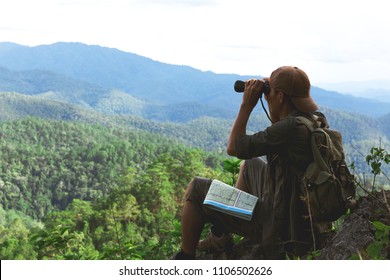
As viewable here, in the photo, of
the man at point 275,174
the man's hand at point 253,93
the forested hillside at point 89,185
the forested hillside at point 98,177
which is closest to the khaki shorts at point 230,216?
the man at point 275,174

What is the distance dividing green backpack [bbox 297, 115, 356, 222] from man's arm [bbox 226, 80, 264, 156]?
29 cm

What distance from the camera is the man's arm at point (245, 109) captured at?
123 inches

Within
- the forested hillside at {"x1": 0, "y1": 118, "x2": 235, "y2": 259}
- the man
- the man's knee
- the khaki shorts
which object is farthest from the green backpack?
the forested hillside at {"x1": 0, "y1": 118, "x2": 235, "y2": 259}

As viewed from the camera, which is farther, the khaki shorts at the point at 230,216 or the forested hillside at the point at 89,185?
the forested hillside at the point at 89,185

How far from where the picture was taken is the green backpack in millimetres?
3020

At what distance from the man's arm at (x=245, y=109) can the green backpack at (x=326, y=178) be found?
288 mm

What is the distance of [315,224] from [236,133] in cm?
72

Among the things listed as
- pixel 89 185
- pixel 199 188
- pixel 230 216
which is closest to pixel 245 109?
pixel 199 188

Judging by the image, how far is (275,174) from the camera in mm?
3270

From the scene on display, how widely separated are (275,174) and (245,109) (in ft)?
1.38

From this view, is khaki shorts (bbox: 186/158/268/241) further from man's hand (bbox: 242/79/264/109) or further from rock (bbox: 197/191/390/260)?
man's hand (bbox: 242/79/264/109)

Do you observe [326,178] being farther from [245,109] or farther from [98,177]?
[98,177]

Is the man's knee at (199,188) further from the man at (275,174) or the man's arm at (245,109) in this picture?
the man's arm at (245,109)

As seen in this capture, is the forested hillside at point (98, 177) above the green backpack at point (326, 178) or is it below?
below
